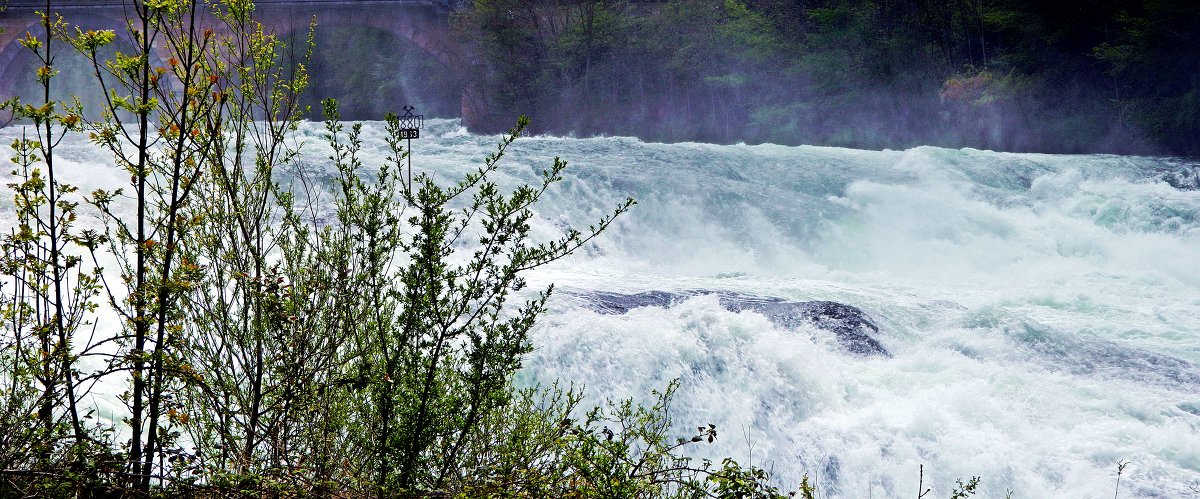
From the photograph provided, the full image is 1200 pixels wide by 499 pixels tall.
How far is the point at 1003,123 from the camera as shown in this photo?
22422 mm

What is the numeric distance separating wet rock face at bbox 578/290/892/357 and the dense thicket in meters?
15.5

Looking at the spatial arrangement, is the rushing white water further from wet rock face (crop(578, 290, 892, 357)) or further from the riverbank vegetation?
the riverbank vegetation

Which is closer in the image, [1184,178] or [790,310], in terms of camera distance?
[790,310]

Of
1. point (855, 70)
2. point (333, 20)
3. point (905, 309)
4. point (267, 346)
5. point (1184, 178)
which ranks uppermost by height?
point (333, 20)

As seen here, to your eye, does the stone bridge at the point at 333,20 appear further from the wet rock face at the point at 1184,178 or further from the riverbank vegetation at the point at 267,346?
the riverbank vegetation at the point at 267,346

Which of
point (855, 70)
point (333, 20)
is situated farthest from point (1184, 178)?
point (333, 20)

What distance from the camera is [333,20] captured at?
1169 inches

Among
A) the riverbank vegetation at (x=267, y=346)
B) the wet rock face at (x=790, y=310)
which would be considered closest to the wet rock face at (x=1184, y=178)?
the wet rock face at (x=790, y=310)

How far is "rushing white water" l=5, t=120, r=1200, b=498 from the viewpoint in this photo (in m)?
5.53

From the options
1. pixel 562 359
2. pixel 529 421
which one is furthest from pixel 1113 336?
pixel 529 421

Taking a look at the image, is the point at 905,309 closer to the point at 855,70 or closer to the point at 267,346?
the point at 267,346

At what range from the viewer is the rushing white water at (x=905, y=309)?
18.1ft

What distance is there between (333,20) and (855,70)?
1749cm

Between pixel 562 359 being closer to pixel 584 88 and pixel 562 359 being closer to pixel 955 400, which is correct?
pixel 955 400
